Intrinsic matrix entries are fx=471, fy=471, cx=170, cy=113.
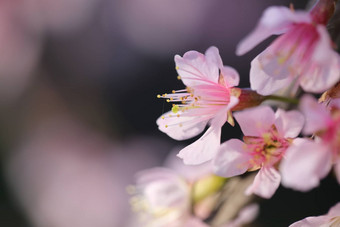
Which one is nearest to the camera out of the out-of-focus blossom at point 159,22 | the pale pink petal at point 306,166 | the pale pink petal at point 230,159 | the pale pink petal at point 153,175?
the pale pink petal at point 306,166

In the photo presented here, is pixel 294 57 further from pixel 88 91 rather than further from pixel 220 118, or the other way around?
pixel 88 91

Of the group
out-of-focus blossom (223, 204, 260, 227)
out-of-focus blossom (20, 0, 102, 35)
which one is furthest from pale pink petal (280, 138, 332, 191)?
out-of-focus blossom (20, 0, 102, 35)

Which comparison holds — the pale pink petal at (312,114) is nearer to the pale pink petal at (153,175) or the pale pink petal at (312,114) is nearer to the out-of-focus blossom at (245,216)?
the out-of-focus blossom at (245,216)

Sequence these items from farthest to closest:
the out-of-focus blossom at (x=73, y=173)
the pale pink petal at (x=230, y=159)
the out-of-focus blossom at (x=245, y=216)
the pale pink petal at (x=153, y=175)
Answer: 1. the out-of-focus blossom at (x=73, y=173)
2. the pale pink petal at (x=153, y=175)
3. the out-of-focus blossom at (x=245, y=216)
4. the pale pink petal at (x=230, y=159)

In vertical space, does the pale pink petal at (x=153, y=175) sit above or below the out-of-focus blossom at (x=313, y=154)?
below

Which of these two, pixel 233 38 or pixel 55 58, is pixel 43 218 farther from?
pixel 233 38

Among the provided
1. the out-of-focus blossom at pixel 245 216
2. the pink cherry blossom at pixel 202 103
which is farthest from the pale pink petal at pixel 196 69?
the out-of-focus blossom at pixel 245 216

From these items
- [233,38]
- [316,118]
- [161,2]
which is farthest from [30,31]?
[316,118]
